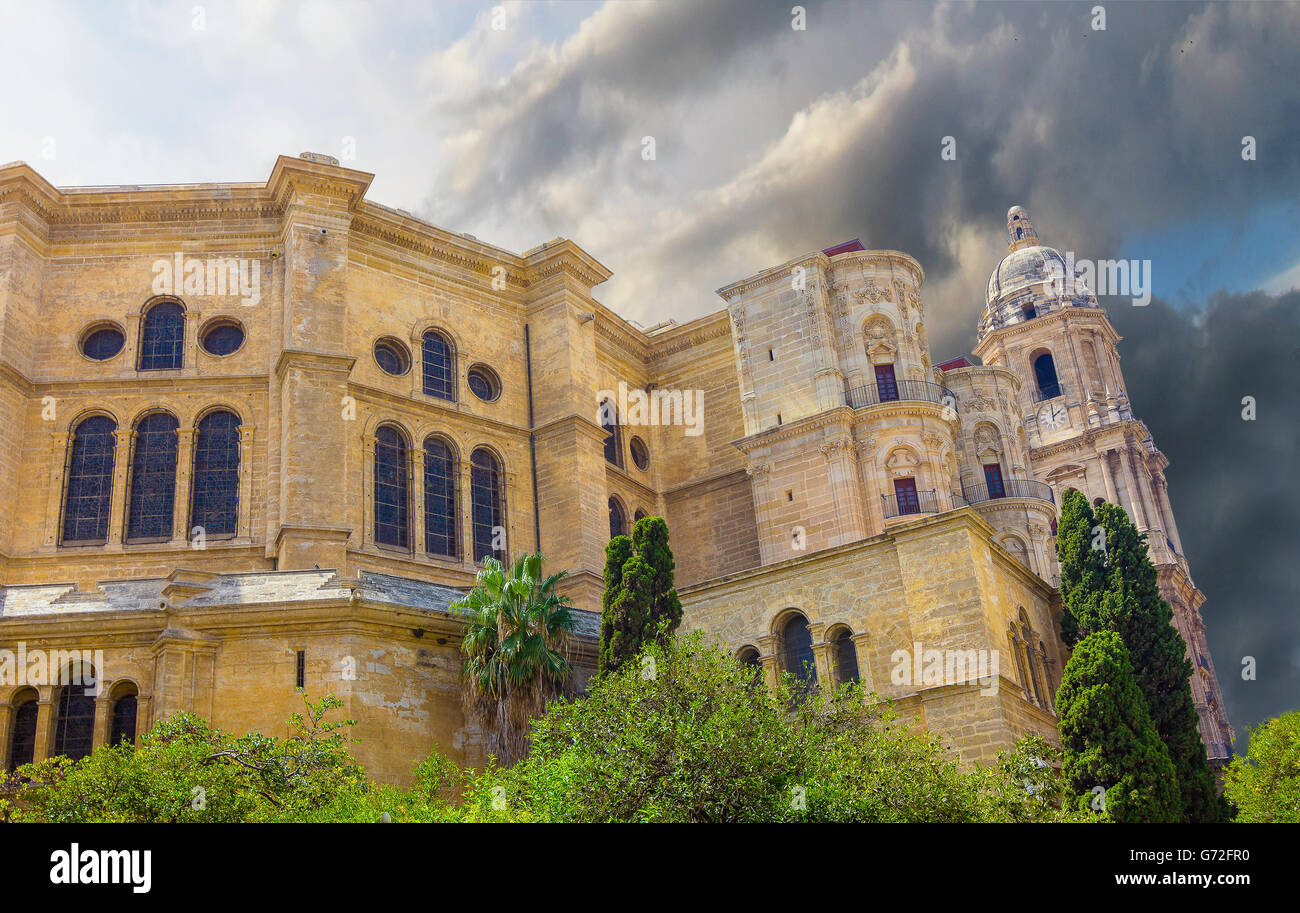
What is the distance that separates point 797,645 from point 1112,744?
674 centimetres

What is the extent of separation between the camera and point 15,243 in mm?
29453

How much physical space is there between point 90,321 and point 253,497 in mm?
6447

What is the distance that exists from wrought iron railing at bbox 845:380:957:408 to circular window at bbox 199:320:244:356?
1648 cm

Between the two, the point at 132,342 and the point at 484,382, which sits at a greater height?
the point at 484,382

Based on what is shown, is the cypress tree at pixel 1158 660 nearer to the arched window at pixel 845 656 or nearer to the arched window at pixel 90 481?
the arched window at pixel 845 656

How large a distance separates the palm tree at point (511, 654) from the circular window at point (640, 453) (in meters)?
15.1

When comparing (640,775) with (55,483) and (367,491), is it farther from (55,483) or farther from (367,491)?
(55,483)

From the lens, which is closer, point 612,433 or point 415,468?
point 415,468

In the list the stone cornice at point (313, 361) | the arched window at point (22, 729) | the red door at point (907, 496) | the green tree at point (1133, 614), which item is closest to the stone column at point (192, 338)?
the stone cornice at point (313, 361)

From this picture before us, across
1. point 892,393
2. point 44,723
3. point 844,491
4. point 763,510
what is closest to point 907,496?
point 844,491

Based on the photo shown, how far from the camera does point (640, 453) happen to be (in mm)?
38875

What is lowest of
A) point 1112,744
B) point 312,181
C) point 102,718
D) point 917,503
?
point 1112,744

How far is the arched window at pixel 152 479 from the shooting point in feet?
94.5
